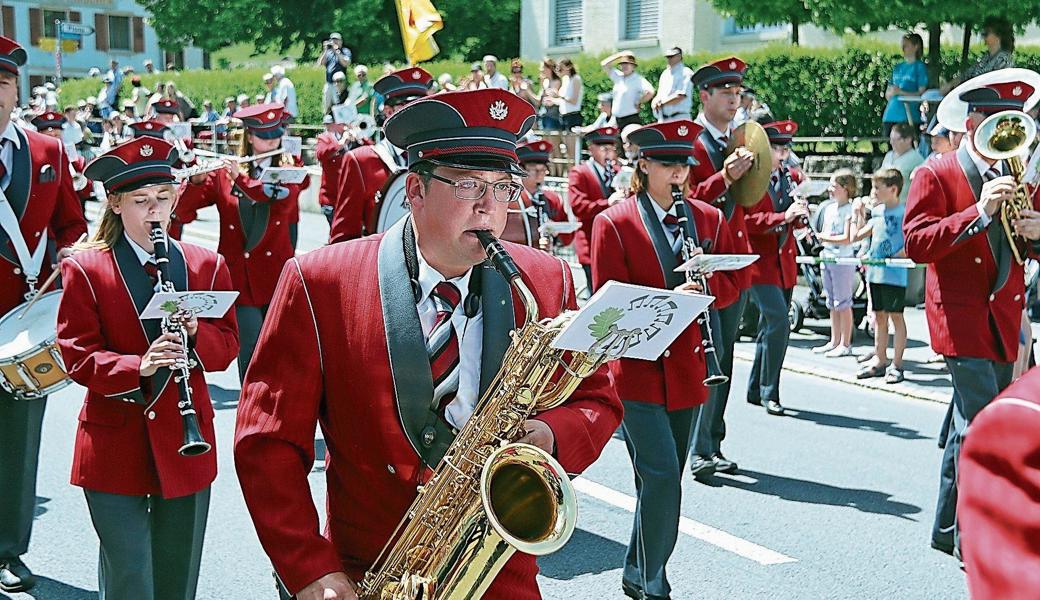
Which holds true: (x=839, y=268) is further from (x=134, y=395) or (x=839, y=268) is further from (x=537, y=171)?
(x=134, y=395)

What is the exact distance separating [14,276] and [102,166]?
5.36ft

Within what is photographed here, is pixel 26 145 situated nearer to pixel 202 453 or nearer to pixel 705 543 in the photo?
pixel 202 453

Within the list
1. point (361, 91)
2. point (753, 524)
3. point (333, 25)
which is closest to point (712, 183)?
point (753, 524)

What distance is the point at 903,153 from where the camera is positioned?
47.9 feet

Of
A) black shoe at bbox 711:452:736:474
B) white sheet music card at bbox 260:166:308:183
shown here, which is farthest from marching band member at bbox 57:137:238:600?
black shoe at bbox 711:452:736:474

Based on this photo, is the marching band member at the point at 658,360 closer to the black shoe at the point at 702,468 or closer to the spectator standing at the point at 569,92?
the black shoe at the point at 702,468

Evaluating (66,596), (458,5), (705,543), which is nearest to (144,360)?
(66,596)

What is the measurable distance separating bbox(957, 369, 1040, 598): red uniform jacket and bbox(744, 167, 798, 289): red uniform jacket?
7.28 m

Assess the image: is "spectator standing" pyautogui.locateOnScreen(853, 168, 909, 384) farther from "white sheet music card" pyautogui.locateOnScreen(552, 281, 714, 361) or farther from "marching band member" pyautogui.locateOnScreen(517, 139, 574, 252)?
"white sheet music card" pyautogui.locateOnScreen(552, 281, 714, 361)

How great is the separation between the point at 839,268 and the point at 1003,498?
10.6 metres

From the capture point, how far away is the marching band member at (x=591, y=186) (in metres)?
11.3

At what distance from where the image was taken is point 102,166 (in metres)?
4.92

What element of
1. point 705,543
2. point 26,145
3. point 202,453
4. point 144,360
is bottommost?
point 705,543

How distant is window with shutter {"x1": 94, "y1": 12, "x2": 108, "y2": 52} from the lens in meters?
68.0
